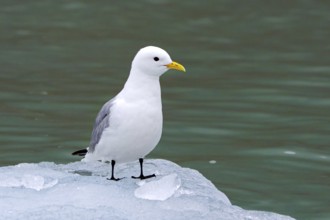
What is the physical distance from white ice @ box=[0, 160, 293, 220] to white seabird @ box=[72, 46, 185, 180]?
269 millimetres

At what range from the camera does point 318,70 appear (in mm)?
16656

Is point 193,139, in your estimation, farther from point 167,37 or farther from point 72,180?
point 167,37

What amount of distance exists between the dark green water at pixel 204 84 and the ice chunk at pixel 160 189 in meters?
2.55

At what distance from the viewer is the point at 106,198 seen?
796cm

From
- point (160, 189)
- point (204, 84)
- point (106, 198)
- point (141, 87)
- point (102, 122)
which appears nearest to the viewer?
point (106, 198)

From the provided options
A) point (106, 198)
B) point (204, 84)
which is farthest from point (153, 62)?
point (204, 84)

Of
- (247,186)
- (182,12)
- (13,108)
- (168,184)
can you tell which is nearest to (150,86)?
(168,184)

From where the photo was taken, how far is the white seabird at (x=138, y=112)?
8.24 metres

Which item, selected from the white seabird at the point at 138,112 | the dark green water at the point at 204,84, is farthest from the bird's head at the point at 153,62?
the dark green water at the point at 204,84

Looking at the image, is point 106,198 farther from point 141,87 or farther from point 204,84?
point 204,84

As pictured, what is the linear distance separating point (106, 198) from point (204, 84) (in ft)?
26.3

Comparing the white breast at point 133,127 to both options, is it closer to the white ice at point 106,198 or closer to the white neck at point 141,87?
the white neck at point 141,87

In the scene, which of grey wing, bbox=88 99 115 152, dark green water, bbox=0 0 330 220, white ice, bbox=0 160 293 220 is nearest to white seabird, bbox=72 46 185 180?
grey wing, bbox=88 99 115 152

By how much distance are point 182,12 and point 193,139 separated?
7759mm
